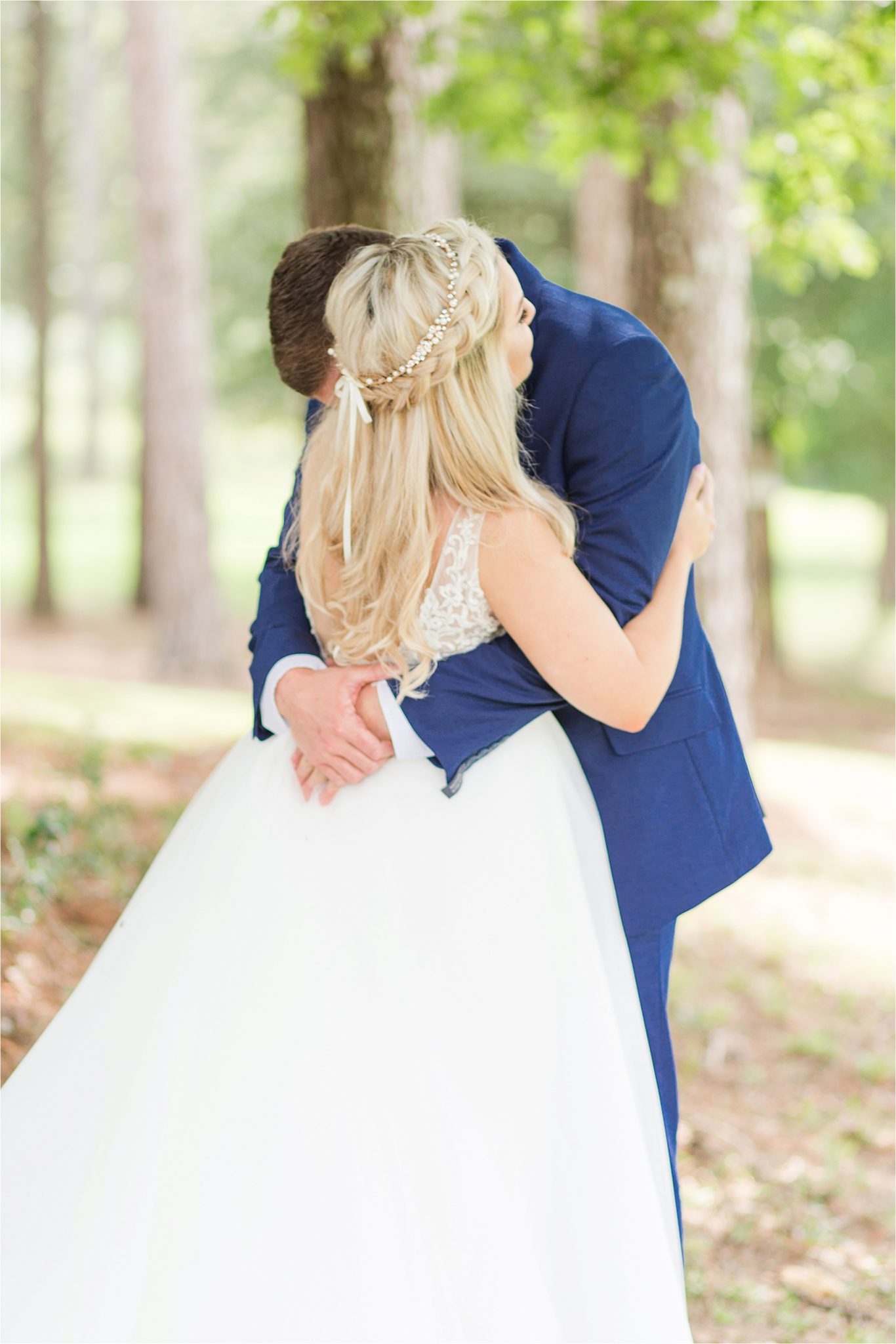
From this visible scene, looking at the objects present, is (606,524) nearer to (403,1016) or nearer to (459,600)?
(459,600)

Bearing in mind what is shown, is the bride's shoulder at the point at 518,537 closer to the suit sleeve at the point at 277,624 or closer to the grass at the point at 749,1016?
the suit sleeve at the point at 277,624

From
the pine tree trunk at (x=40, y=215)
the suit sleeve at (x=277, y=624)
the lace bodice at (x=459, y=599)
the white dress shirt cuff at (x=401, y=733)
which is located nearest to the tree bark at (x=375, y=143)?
the suit sleeve at (x=277, y=624)

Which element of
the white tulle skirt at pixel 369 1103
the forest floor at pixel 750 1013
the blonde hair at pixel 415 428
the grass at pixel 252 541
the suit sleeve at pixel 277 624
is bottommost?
the grass at pixel 252 541

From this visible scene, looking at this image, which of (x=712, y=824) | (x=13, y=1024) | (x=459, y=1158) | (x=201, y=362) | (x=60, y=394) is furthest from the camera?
(x=60, y=394)

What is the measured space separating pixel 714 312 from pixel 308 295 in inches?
169

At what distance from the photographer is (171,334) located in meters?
12.5

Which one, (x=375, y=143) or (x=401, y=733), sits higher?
(x=375, y=143)

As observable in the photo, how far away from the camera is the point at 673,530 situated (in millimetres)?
A: 2312

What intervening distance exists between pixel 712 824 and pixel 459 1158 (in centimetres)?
80

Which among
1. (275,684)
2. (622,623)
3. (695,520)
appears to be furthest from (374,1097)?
(695,520)

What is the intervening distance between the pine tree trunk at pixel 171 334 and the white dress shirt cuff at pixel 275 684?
1052cm

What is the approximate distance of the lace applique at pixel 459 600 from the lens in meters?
2.17

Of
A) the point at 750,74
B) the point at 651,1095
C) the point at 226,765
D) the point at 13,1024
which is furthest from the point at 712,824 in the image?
the point at 750,74

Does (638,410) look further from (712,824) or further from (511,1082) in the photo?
(511,1082)
